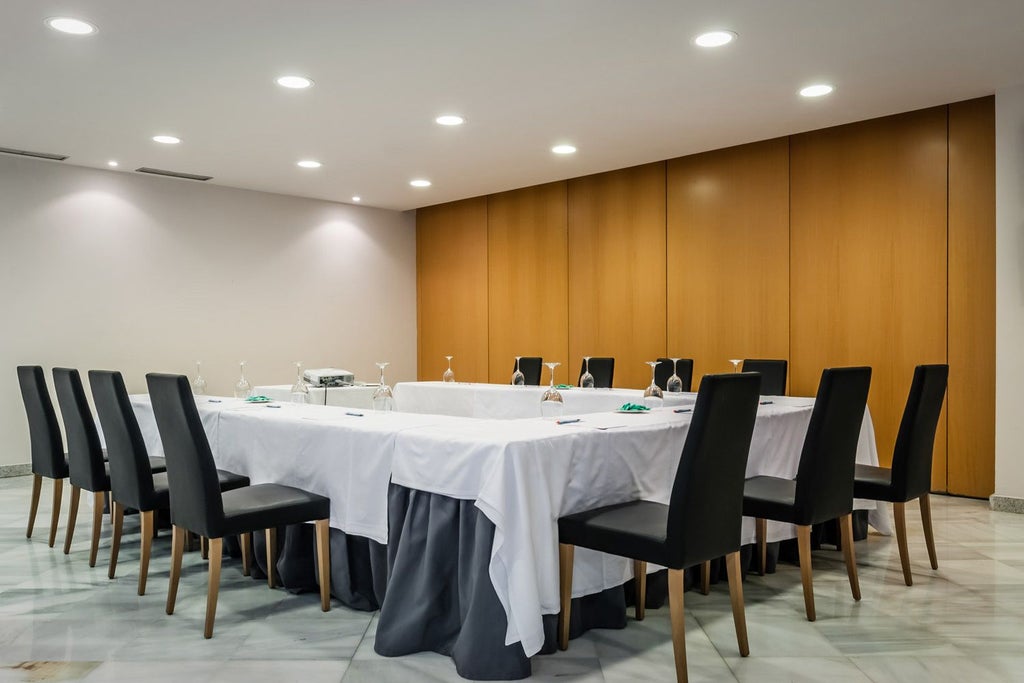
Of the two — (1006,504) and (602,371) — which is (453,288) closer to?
(602,371)

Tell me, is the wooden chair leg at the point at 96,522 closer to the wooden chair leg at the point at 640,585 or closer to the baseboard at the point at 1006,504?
the wooden chair leg at the point at 640,585

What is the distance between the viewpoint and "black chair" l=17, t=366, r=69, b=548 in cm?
414

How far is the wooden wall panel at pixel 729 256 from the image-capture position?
256 inches

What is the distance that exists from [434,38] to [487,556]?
278 centimetres

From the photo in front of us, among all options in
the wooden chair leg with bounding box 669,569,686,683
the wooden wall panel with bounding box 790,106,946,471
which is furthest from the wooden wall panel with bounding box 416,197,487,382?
the wooden chair leg with bounding box 669,569,686,683

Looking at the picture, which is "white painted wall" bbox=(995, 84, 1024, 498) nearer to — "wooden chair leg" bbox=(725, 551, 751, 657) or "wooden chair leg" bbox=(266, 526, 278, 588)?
"wooden chair leg" bbox=(725, 551, 751, 657)

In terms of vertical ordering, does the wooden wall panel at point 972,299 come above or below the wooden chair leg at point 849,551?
above

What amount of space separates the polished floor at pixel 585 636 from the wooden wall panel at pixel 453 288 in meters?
5.52

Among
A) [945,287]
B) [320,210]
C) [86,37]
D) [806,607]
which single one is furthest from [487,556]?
[320,210]

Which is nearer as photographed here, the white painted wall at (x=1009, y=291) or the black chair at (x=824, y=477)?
the black chair at (x=824, y=477)

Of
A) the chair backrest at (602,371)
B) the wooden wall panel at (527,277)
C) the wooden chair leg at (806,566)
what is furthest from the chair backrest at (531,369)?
the wooden chair leg at (806,566)

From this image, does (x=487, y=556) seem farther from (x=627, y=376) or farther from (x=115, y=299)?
(x=115, y=299)

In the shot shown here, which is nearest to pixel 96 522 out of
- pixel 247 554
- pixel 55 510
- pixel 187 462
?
pixel 55 510

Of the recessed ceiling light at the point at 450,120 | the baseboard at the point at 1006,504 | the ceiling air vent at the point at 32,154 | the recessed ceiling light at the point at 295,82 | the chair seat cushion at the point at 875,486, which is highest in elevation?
the ceiling air vent at the point at 32,154
